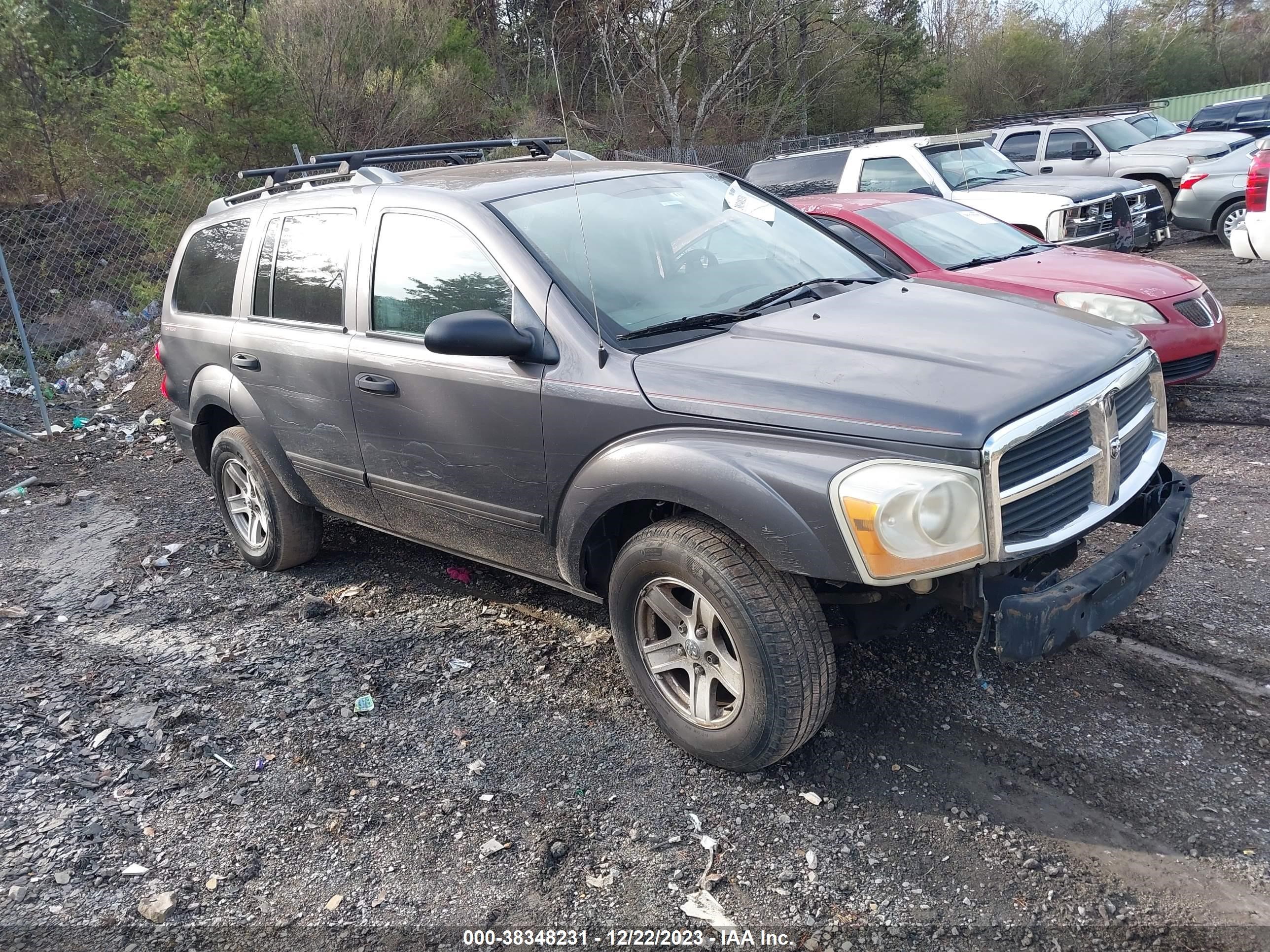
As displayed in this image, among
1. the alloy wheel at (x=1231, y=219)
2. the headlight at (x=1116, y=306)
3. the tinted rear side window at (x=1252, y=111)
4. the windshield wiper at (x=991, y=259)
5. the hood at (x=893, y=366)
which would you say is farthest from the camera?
the tinted rear side window at (x=1252, y=111)

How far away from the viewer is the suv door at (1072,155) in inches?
558

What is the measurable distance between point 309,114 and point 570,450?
551 inches

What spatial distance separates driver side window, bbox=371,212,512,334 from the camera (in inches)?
141

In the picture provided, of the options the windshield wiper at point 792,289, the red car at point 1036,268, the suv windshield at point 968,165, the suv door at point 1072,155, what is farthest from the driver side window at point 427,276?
the suv door at point 1072,155

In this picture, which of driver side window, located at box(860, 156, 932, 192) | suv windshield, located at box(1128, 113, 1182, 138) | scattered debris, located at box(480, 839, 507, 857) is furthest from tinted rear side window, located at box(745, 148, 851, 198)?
scattered debris, located at box(480, 839, 507, 857)

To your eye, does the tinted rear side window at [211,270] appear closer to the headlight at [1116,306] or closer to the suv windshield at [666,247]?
the suv windshield at [666,247]

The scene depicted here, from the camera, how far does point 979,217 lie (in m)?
7.57

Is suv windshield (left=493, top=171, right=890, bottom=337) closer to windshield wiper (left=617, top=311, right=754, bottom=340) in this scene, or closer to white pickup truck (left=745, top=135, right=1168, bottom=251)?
windshield wiper (left=617, top=311, right=754, bottom=340)

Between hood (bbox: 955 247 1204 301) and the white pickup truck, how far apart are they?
259 centimetres

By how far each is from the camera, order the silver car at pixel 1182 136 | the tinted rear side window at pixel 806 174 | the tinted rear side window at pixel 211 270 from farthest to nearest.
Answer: the silver car at pixel 1182 136
the tinted rear side window at pixel 806 174
the tinted rear side window at pixel 211 270

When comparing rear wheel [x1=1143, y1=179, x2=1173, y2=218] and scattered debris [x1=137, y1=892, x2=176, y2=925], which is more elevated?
rear wheel [x1=1143, y1=179, x2=1173, y2=218]

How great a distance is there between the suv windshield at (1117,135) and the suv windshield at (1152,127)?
13.3 inches

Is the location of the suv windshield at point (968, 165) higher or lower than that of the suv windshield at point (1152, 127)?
lower

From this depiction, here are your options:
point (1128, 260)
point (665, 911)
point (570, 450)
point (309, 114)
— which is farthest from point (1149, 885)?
point (309, 114)
